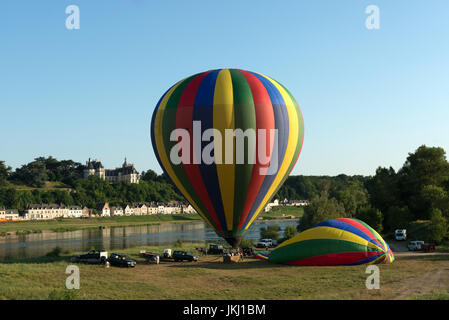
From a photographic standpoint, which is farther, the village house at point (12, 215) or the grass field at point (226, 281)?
the village house at point (12, 215)

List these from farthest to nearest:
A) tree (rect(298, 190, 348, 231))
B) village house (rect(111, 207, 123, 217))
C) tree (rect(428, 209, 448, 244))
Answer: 1. village house (rect(111, 207, 123, 217))
2. tree (rect(298, 190, 348, 231))
3. tree (rect(428, 209, 448, 244))

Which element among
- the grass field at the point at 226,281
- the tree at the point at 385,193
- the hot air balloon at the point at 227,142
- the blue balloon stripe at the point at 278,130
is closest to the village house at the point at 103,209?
the tree at the point at 385,193

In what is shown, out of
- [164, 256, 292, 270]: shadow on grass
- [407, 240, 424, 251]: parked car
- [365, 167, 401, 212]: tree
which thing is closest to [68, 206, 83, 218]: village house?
[365, 167, 401, 212]: tree

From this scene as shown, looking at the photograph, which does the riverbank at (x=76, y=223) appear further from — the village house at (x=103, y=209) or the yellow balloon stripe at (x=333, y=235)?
the yellow balloon stripe at (x=333, y=235)

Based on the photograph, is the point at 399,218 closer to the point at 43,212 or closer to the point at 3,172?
the point at 43,212

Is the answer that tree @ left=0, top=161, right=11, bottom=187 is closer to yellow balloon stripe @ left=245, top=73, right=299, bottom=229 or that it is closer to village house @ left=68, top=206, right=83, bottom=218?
village house @ left=68, top=206, right=83, bottom=218

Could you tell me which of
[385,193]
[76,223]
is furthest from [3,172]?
[385,193]
